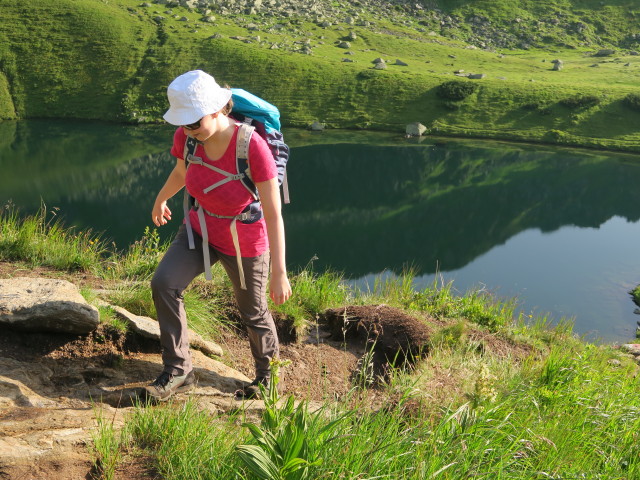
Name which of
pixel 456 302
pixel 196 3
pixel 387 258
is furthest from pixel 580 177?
pixel 196 3

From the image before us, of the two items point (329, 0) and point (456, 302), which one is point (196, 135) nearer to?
point (456, 302)

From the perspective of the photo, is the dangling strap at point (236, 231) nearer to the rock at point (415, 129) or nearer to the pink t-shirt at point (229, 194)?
the pink t-shirt at point (229, 194)

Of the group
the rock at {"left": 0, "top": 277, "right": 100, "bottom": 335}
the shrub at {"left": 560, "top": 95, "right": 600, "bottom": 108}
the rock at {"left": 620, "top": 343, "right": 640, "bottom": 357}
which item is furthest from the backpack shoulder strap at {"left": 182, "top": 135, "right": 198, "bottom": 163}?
the shrub at {"left": 560, "top": 95, "right": 600, "bottom": 108}

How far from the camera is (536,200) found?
3884cm

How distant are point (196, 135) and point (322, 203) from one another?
30848 millimetres

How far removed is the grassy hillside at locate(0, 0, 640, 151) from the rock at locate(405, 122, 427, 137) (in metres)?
1.38

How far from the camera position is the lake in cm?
2459

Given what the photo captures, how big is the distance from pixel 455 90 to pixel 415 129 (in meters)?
8.21

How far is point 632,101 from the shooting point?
58656 mm

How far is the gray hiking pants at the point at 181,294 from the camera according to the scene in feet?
17.3

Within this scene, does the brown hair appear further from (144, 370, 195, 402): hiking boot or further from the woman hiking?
(144, 370, 195, 402): hiking boot

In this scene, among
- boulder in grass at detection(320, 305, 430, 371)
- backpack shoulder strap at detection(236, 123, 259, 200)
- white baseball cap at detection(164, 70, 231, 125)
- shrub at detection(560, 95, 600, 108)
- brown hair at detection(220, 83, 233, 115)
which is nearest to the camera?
white baseball cap at detection(164, 70, 231, 125)

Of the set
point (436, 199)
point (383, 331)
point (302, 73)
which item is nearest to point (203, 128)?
point (383, 331)

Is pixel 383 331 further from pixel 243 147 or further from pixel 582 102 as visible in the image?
pixel 582 102
